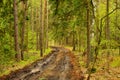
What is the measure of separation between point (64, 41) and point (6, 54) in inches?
2173

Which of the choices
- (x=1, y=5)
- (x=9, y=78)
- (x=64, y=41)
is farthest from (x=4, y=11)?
(x=64, y=41)

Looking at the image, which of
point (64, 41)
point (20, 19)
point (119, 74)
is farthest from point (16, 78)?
point (64, 41)

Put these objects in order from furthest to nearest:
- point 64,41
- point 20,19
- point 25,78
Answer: point 64,41, point 20,19, point 25,78

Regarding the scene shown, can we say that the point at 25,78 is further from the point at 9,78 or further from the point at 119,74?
the point at 119,74

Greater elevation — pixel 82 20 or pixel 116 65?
pixel 82 20

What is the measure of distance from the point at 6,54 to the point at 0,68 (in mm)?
1123

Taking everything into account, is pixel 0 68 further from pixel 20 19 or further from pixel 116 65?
pixel 20 19

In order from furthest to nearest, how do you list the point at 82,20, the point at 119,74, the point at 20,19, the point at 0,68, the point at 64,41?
the point at 64,41 → the point at 20,19 → the point at 82,20 → the point at 0,68 → the point at 119,74

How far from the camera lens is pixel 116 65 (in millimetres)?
18500

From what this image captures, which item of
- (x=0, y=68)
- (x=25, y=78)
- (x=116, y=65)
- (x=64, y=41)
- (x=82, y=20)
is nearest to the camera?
(x=25, y=78)

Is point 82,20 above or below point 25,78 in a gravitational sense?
above

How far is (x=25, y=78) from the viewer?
48.1 ft

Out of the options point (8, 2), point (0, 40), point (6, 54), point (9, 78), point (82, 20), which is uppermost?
point (8, 2)

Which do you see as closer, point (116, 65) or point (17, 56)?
point (116, 65)
